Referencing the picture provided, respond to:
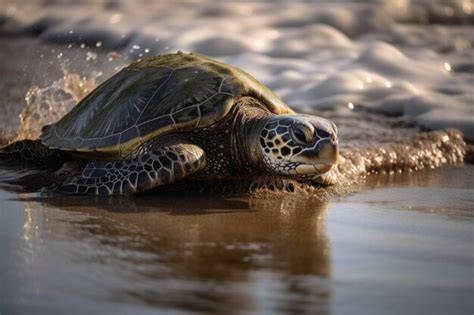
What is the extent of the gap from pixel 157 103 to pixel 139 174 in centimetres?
56

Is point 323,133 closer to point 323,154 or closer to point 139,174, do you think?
point 323,154

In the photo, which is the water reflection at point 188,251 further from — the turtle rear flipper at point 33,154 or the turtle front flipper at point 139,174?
the turtle rear flipper at point 33,154

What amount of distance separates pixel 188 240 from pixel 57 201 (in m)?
1.13

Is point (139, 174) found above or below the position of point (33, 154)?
below

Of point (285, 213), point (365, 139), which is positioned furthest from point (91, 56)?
point (285, 213)

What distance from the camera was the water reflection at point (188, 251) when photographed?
2625 mm

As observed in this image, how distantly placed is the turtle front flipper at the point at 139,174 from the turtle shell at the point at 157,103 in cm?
22

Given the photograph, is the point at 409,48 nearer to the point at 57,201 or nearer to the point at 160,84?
the point at 160,84

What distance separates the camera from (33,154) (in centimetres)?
557

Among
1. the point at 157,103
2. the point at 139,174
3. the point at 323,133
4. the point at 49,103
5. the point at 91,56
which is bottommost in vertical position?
the point at 139,174

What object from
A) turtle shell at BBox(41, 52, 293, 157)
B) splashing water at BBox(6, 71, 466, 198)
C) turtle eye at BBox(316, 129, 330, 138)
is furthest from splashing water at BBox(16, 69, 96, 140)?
turtle eye at BBox(316, 129, 330, 138)

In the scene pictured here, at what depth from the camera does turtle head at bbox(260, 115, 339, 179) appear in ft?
14.6

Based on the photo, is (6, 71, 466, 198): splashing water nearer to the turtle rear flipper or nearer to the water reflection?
the turtle rear flipper

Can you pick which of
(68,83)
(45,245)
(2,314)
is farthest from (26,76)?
(2,314)
